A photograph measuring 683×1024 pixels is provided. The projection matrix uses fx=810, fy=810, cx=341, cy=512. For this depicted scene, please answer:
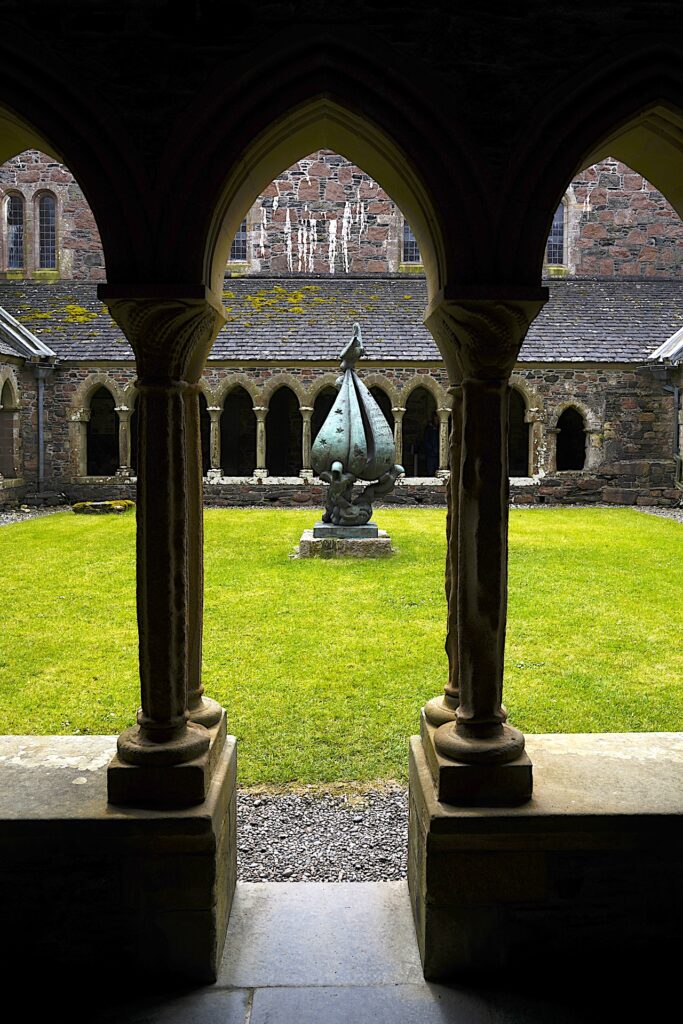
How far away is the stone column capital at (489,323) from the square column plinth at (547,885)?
4.60ft

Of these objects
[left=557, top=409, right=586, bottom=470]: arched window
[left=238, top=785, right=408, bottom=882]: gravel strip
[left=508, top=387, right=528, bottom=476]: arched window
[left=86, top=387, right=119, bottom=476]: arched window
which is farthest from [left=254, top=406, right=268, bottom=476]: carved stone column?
[left=238, top=785, right=408, bottom=882]: gravel strip

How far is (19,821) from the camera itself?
2459 millimetres

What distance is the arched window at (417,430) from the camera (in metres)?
21.9

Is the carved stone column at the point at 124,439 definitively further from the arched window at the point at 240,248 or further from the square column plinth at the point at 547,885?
the square column plinth at the point at 547,885

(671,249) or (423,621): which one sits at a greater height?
(671,249)

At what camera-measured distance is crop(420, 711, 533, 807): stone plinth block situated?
8.36 feet

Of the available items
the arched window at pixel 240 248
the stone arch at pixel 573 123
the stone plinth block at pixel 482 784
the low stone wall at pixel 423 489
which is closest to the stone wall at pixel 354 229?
the arched window at pixel 240 248

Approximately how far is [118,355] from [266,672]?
45.1 feet

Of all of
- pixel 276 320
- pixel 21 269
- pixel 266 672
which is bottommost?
pixel 266 672

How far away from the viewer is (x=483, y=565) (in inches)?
104

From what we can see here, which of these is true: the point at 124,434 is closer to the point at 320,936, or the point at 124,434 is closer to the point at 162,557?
the point at 162,557

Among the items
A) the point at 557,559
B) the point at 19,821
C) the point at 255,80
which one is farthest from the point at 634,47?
the point at 557,559

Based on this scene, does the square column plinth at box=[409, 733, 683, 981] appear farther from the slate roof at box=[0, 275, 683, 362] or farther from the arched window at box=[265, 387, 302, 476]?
the arched window at box=[265, 387, 302, 476]

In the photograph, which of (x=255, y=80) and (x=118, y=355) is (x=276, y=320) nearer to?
(x=118, y=355)
